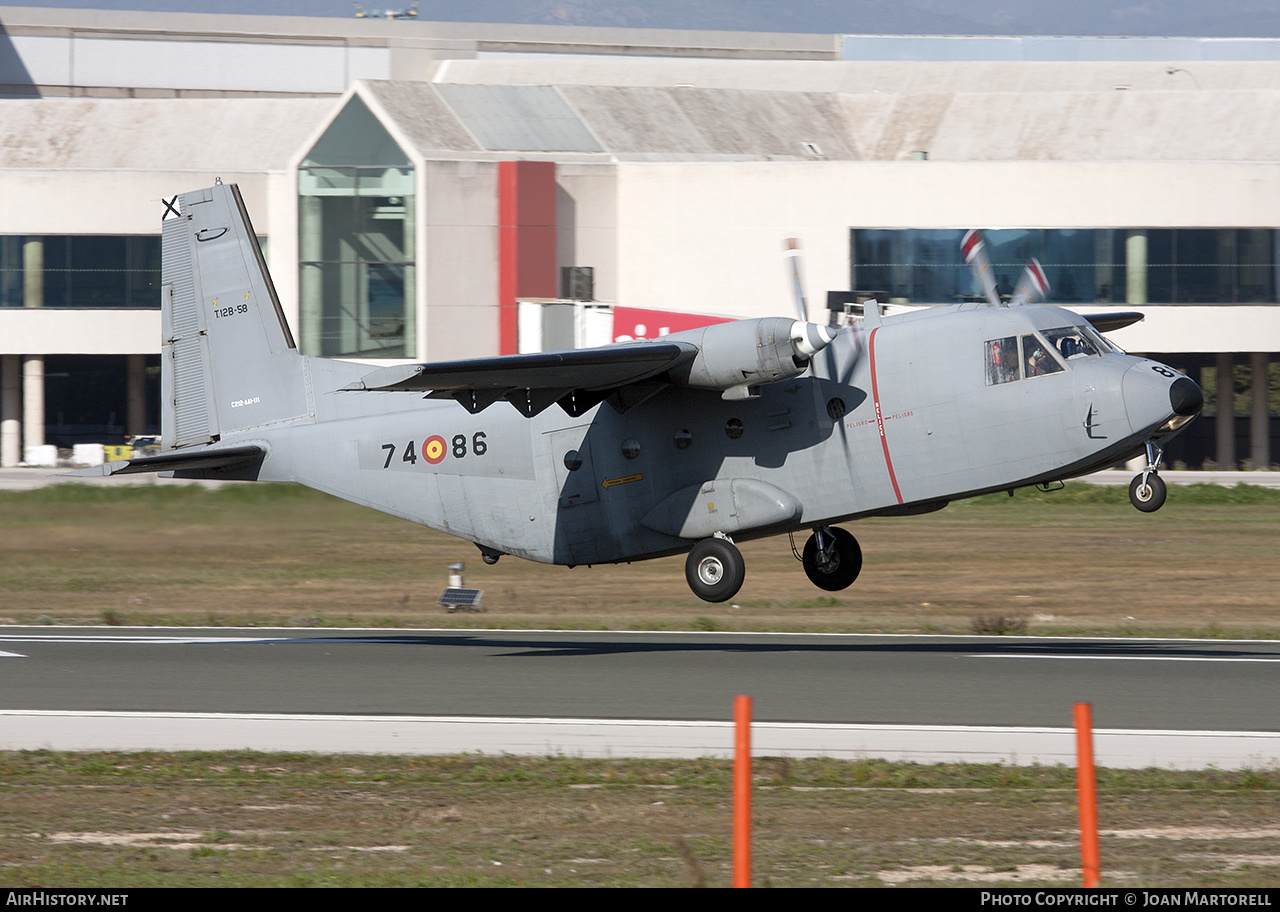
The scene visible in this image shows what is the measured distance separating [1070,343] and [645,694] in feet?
24.0

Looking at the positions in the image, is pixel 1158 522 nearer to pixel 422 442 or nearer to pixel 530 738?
pixel 422 442

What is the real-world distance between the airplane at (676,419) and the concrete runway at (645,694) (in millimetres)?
1989

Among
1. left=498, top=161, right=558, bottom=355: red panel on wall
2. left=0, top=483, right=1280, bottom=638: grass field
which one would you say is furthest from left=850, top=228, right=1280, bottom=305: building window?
left=0, top=483, right=1280, bottom=638: grass field

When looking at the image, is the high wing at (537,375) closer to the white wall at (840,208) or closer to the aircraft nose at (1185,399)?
the aircraft nose at (1185,399)

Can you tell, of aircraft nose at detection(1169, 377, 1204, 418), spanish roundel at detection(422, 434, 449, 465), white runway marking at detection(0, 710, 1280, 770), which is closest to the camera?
white runway marking at detection(0, 710, 1280, 770)

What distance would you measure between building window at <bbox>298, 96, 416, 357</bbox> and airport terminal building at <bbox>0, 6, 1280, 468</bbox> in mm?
96

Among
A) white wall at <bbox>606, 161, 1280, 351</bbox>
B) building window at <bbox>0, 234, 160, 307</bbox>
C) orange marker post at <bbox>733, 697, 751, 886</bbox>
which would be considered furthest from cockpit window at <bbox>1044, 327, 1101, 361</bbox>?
building window at <bbox>0, 234, 160, 307</bbox>

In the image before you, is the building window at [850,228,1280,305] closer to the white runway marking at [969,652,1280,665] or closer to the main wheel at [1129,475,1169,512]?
the white runway marking at [969,652,1280,665]

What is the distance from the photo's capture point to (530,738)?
15.5m

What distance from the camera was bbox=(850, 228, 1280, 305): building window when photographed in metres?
58.8

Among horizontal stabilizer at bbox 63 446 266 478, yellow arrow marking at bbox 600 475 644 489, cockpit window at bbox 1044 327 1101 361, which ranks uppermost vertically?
cockpit window at bbox 1044 327 1101 361

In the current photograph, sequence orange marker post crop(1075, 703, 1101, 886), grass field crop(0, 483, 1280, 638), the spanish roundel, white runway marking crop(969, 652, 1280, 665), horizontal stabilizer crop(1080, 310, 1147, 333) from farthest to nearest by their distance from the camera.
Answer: grass field crop(0, 483, 1280, 638), the spanish roundel, horizontal stabilizer crop(1080, 310, 1147, 333), white runway marking crop(969, 652, 1280, 665), orange marker post crop(1075, 703, 1101, 886)

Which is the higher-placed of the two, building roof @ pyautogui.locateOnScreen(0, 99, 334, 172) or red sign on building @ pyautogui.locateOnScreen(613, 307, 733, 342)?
building roof @ pyautogui.locateOnScreen(0, 99, 334, 172)

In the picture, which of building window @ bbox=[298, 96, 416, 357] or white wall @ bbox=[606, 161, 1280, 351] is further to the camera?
white wall @ bbox=[606, 161, 1280, 351]
